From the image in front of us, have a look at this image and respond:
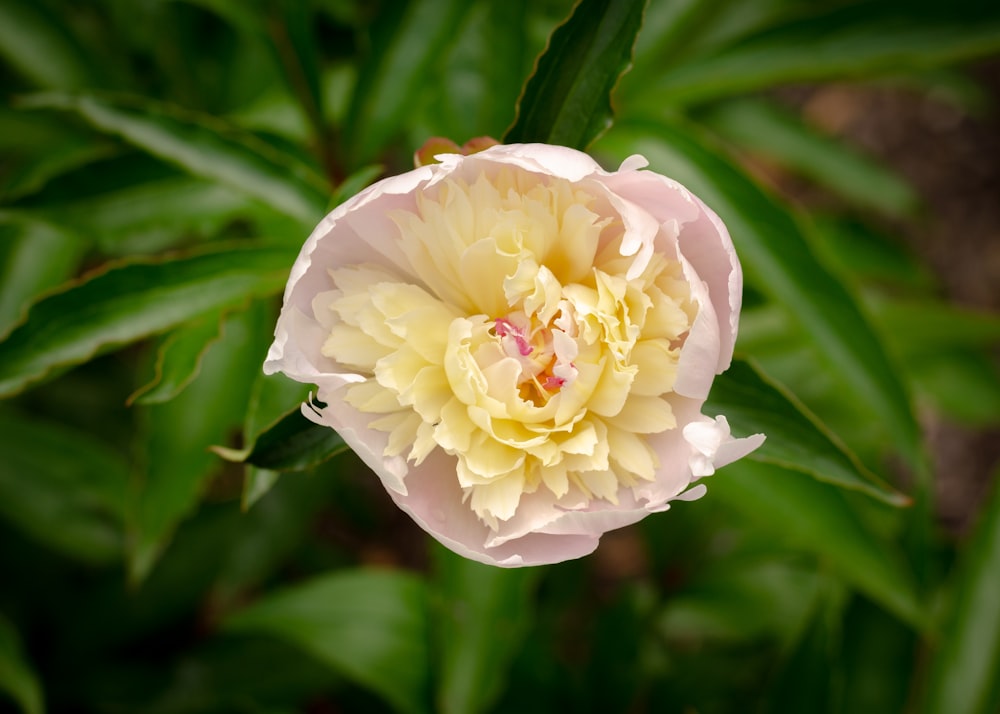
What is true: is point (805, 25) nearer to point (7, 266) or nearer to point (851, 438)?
point (851, 438)

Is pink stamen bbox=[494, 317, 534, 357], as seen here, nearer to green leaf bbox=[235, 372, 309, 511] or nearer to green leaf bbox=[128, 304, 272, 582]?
green leaf bbox=[235, 372, 309, 511]

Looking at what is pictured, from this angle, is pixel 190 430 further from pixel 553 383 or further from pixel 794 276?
pixel 794 276

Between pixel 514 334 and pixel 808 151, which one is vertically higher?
pixel 514 334

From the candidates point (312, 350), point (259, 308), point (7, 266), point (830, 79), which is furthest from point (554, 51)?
point (7, 266)

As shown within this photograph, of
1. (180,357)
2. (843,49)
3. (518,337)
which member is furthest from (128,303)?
(843,49)

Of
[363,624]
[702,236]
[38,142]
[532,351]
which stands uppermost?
[702,236]

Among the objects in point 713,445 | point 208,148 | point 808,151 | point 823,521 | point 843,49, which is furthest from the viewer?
point 808,151

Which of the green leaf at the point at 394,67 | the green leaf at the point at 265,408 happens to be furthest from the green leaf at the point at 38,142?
the green leaf at the point at 265,408

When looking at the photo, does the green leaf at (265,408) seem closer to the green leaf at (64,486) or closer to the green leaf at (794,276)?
the green leaf at (794,276)
